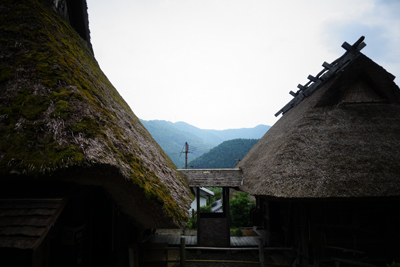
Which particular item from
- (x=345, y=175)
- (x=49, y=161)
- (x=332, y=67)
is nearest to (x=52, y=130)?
(x=49, y=161)

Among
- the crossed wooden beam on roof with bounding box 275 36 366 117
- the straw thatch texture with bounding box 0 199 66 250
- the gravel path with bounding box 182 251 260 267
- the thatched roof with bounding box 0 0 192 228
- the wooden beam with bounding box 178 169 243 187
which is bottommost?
the gravel path with bounding box 182 251 260 267

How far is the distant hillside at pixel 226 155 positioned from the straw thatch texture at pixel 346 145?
43.2 m

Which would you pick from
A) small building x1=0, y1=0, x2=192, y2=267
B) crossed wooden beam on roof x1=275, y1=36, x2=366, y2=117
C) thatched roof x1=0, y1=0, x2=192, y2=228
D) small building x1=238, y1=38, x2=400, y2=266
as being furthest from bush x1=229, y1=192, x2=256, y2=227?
thatched roof x1=0, y1=0, x2=192, y2=228

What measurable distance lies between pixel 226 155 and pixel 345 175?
50.3m

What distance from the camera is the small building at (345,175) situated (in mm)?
4785

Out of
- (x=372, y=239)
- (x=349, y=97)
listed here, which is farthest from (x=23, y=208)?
(x=349, y=97)

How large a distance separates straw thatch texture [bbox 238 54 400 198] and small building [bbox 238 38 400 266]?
0.02 metres

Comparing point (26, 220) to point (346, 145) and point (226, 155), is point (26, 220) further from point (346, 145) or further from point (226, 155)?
point (226, 155)

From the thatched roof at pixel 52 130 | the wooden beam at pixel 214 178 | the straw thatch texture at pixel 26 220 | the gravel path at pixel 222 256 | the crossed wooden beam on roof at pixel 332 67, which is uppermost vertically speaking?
the crossed wooden beam on roof at pixel 332 67

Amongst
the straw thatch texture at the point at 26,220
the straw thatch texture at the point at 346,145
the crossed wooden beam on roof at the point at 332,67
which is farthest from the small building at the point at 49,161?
the crossed wooden beam on roof at the point at 332,67

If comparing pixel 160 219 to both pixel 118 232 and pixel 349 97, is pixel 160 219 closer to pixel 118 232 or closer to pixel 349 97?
pixel 118 232

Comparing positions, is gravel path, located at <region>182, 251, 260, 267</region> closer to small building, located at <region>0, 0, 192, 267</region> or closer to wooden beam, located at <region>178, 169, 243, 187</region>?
wooden beam, located at <region>178, 169, 243, 187</region>

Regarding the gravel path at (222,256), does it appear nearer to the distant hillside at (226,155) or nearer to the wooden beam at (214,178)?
the wooden beam at (214,178)

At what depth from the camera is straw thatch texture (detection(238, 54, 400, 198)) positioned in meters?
4.73
